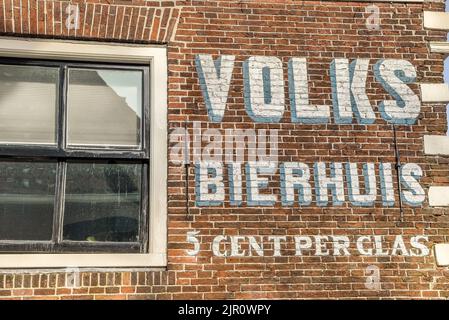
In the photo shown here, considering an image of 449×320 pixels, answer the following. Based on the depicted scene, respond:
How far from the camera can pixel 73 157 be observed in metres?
6.11

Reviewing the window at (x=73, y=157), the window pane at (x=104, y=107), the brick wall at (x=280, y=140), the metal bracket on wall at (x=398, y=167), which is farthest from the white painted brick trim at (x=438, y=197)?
the window pane at (x=104, y=107)

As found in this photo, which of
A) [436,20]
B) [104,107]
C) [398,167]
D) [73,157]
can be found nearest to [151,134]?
[104,107]

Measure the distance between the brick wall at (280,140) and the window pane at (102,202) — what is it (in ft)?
1.25

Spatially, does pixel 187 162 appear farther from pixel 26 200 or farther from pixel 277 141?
pixel 26 200

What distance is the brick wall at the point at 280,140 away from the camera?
591 centimetres

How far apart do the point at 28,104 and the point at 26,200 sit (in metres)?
0.96

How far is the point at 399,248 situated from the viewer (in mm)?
6238

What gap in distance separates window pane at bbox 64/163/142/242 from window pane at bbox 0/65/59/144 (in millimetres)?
481

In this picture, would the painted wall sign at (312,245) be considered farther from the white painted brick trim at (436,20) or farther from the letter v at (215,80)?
the white painted brick trim at (436,20)

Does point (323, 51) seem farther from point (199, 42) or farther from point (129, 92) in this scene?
point (129, 92)

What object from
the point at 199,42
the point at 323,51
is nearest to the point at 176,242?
the point at 199,42

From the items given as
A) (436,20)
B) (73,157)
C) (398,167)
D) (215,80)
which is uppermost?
(436,20)

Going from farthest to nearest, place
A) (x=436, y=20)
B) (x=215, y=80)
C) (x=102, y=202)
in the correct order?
(x=436, y=20) < (x=215, y=80) < (x=102, y=202)

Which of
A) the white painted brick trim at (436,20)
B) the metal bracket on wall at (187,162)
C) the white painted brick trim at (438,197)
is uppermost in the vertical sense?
the white painted brick trim at (436,20)
